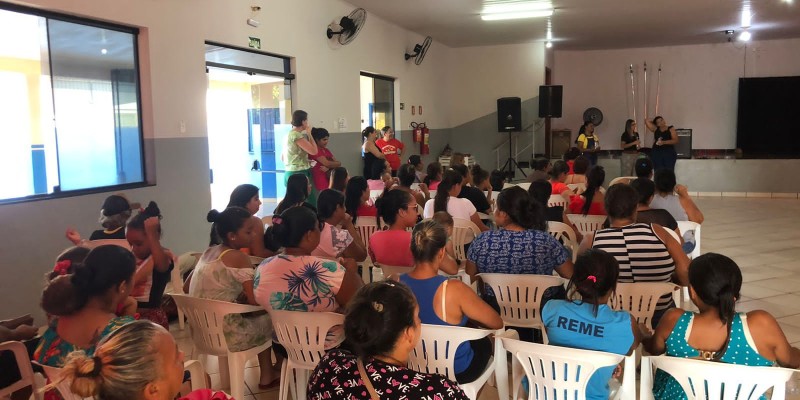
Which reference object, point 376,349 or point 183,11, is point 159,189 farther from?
point 376,349

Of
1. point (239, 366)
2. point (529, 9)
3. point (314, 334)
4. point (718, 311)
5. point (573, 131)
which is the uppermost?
point (529, 9)

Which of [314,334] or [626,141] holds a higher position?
[626,141]

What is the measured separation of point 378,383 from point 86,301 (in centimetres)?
124

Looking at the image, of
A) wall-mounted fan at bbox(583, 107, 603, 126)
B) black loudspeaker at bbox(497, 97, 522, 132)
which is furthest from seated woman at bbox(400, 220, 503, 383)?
wall-mounted fan at bbox(583, 107, 603, 126)

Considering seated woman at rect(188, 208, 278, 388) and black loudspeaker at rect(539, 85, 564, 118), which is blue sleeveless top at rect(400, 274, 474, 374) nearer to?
seated woman at rect(188, 208, 278, 388)

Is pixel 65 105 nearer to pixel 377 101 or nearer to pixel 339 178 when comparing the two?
pixel 339 178

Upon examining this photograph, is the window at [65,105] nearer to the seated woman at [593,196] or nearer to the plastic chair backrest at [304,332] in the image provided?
the plastic chair backrest at [304,332]

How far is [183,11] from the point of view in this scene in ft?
18.1

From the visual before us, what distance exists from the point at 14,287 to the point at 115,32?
2.21m

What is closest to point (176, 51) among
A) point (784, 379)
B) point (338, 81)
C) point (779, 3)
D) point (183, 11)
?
point (183, 11)

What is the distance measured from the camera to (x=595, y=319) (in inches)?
86.3


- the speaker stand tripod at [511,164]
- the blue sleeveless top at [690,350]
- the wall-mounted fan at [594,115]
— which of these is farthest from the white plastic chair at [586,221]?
the wall-mounted fan at [594,115]

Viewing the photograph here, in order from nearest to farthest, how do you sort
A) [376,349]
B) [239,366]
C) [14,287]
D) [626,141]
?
[376,349], [239,366], [14,287], [626,141]

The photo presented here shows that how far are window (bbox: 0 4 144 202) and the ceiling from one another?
4.08 m
